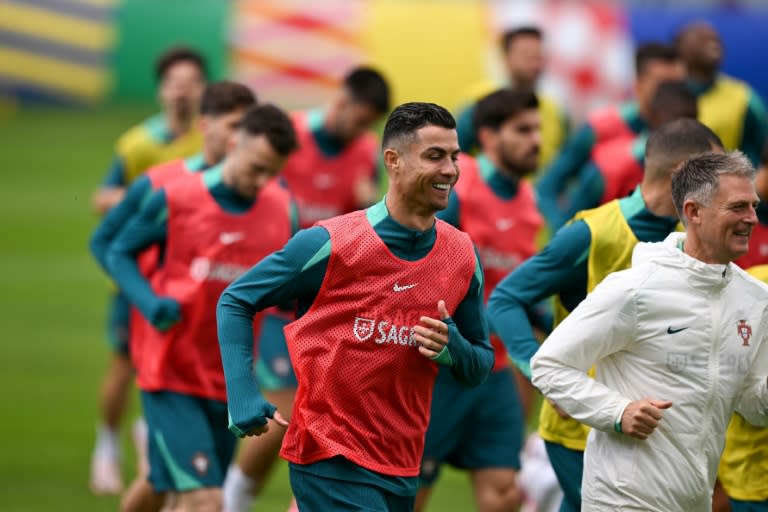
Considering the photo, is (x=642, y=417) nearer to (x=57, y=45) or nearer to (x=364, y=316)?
(x=364, y=316)

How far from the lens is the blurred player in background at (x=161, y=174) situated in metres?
7.90

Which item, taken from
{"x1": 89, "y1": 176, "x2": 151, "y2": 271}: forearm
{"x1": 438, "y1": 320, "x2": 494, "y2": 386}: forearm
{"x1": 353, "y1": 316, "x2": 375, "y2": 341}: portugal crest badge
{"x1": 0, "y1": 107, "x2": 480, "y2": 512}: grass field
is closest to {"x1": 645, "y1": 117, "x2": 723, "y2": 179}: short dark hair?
{"x1": 438, "y1": 320, "x2": 494, "y2": 386}: forearm

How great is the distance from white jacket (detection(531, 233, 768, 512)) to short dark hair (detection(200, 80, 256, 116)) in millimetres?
3422

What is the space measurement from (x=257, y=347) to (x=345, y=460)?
326 cm

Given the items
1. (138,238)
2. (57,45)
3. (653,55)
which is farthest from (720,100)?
(57,45)

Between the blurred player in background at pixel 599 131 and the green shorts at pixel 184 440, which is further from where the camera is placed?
the blurred player in background at pixel 599 131

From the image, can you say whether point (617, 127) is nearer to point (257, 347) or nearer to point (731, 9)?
point (257, 347)

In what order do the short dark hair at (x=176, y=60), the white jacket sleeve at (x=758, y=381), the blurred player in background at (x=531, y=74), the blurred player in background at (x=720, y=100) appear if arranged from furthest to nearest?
the blurred player in background at (x=531, y=74), the blurred player in background at (x=720, y=100), the short dark hair at (x=176, y=60), the white jacket sleeve at (x=758, y=381)

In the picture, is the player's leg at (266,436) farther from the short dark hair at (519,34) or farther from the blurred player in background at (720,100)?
the blurred player in background at (720,100)

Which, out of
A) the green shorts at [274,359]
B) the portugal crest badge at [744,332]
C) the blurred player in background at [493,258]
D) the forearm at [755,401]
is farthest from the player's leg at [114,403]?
the portugal crest badge at [744,332]

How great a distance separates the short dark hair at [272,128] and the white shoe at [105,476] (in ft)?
10.6

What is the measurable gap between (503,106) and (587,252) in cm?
204

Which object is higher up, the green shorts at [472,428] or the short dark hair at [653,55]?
the short dark hair at [653,55]

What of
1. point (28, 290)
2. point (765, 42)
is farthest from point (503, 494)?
point (765, 42)
